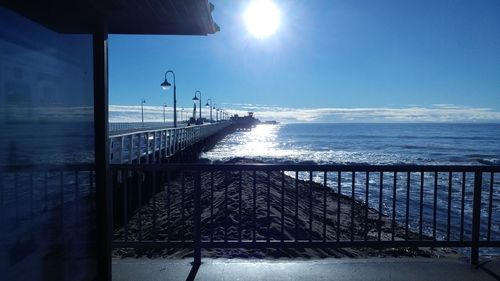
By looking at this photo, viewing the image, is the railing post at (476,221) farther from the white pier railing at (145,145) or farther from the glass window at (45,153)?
the white pier railing at (145,145)

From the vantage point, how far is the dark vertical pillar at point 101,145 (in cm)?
335

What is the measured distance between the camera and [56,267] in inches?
113

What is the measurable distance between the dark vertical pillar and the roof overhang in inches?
5.8

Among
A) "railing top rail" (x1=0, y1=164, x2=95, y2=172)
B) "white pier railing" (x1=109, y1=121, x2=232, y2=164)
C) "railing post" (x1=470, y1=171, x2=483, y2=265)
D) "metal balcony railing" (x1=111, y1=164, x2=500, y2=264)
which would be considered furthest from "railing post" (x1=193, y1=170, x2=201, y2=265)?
"white pier railing" (x1=109, y1=121, x2=232, y2=164)

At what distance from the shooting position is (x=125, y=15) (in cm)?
Result: 365

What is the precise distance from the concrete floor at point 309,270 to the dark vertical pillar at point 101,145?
2.86ft

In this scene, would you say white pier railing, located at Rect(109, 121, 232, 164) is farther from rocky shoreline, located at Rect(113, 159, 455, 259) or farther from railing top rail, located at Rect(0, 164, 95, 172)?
railing top rail, located at Rect(0, 164, 95, 172)

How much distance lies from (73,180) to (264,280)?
2173 mm

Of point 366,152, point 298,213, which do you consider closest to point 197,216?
point 298,213

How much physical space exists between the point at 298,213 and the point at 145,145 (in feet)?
32.8

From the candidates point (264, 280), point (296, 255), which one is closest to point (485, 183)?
point (296, 255)

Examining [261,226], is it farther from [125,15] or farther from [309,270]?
[125,15]

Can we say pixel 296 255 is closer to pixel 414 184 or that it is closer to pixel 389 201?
pixel 389 201

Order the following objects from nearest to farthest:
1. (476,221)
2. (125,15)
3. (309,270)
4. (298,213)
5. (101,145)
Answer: (101,145)
(125,15)
(309,270)
(476,221)
(298,213)
